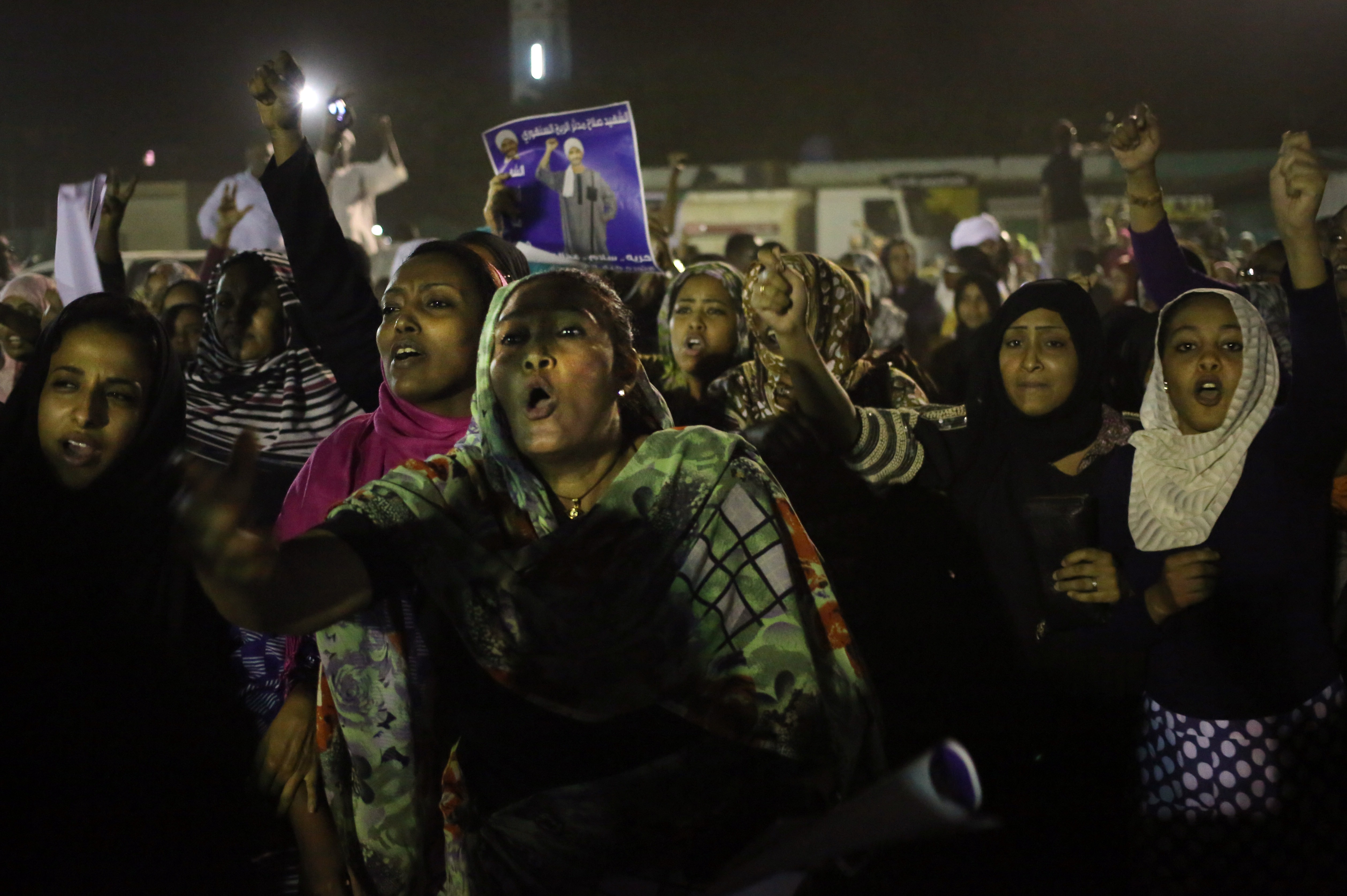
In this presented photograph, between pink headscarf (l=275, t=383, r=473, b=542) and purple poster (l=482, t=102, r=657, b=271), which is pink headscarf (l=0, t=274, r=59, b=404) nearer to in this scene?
purple poster (l=482, t=102, r=657, b=271)

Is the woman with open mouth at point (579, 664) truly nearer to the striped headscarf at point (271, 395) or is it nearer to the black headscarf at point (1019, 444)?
the black headscarf at point (1019, 444)

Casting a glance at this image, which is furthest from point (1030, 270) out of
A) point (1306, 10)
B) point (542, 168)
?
point (1306, 10)

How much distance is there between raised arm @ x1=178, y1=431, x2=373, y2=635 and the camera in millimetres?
1683

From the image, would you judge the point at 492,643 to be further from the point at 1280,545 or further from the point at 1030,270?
the point at 1030,270

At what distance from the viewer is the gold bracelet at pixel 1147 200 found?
4074 millimetres

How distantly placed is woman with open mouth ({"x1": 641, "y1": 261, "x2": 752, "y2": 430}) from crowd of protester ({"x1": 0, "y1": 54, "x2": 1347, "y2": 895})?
1.43 ft

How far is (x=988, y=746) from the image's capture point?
3.47m

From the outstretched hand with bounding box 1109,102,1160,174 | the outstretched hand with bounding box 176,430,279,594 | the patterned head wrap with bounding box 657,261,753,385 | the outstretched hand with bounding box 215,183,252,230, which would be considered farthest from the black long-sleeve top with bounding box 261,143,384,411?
the outstretched hand with bounding box 215,183,252,230

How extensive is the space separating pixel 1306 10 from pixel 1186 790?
2645 cm

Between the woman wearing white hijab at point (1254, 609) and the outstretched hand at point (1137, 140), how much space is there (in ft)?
2.99

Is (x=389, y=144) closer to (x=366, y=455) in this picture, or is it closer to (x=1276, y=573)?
(x=366, y=455)

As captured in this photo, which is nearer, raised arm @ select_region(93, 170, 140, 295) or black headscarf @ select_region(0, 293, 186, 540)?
black headscarf @ select_region(0, 293, 186, 540)

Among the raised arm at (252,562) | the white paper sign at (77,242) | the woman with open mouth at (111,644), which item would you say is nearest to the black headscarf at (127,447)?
the woman with open mouth at (111,644)

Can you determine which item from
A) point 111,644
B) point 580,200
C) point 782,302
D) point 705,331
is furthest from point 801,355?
point 580,200
